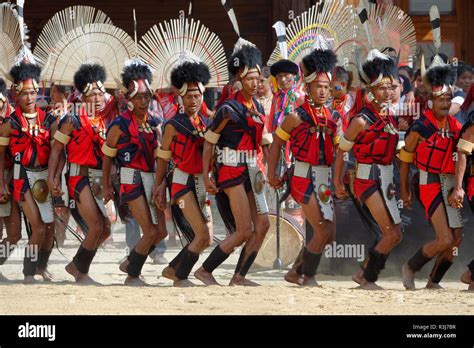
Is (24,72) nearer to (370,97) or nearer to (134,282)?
(134,282)

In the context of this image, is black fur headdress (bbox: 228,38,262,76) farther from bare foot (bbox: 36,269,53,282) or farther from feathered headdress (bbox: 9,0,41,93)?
bare foot (bbox: 36,269,53,282)

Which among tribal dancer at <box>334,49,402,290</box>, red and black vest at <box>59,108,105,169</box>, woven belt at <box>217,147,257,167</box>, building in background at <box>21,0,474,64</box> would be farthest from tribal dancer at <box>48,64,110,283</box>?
building in background at <box>21,0,474,64</box>

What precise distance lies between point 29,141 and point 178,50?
1.50 m

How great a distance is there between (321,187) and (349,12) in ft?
6.50

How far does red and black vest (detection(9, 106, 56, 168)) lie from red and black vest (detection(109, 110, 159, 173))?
667mm

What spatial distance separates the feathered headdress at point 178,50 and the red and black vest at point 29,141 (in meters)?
1.01

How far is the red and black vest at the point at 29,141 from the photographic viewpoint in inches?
443

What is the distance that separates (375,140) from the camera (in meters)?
10.6

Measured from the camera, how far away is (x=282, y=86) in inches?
495

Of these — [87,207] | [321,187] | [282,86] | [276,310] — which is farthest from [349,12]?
[276,310]

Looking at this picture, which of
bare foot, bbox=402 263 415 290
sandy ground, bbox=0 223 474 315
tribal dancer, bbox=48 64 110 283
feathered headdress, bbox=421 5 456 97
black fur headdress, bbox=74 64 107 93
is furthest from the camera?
black fur headdress, bbox=74 64 107 93

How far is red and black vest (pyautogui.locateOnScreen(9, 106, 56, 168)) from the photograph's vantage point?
443 inches

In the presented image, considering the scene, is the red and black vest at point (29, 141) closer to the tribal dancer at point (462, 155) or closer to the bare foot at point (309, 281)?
the bare foot at point (309, 281)

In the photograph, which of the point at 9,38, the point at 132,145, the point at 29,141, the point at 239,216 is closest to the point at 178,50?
the point at 132,145
